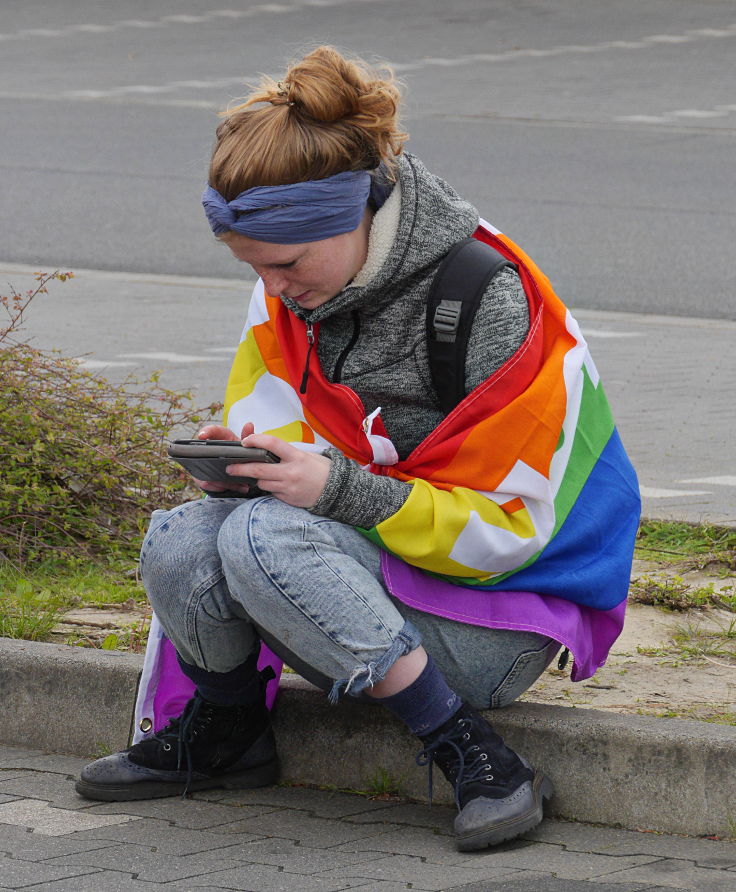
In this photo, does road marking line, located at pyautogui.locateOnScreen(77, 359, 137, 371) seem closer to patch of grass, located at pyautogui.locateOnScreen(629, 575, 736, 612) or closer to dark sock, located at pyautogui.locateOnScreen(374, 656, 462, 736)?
patch of grass, located at pyautogui.locateOnScreen(629, 575, 736, 612)

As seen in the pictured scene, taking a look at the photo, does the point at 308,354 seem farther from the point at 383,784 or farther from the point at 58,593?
the point at 58,593

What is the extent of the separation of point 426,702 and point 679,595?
1298mm

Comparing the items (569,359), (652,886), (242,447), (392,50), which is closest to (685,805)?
(652,886)

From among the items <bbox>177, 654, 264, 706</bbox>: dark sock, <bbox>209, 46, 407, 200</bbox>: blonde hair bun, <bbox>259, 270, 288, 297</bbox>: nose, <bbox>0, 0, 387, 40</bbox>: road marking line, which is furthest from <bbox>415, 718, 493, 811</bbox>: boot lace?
<bbox>0, 0, 387, 40</bbox>: road marking line

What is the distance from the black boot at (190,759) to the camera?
312 cm

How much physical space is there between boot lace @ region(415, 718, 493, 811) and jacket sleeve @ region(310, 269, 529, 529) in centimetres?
42

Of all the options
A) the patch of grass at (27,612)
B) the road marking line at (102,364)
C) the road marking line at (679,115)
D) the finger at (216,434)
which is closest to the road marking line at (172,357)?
the road marking line at (102,364)

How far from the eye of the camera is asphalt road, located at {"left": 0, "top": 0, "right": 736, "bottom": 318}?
31.8ft

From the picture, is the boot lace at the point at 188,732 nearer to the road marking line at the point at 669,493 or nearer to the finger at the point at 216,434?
the finger at the point at 216,434

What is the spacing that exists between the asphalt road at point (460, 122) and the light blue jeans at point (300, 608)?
2424mm

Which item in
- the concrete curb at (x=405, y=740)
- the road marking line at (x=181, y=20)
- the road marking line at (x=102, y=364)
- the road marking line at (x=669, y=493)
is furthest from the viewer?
the road marking line at (x=181, y=20)

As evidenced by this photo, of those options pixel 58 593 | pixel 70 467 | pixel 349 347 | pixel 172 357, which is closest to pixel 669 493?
pixel 70 467

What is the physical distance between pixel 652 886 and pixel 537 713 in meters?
0.51

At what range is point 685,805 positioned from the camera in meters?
2.94
